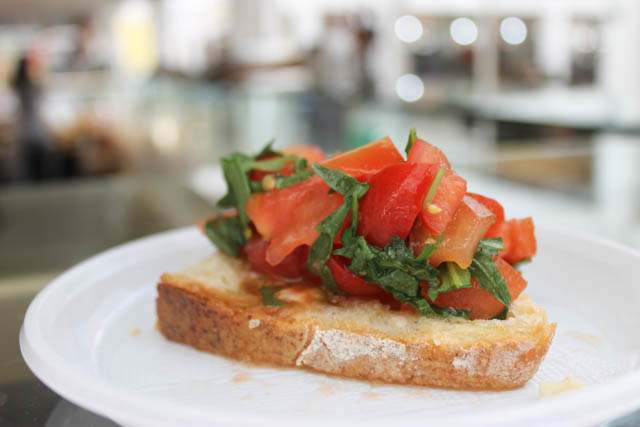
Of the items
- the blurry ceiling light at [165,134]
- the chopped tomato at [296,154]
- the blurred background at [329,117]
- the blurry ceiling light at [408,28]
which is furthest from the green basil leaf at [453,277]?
the blurry ceiling light at [165,134]

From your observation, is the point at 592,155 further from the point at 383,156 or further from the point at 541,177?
the point at 383,156

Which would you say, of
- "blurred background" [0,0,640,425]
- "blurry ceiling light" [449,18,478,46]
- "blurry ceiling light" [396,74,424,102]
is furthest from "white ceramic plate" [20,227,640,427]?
"blurry ceiling light" [396,74,424,102]

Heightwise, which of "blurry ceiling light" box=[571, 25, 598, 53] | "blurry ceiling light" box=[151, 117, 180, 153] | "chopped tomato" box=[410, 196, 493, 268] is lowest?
"blurry ceiling light" box=[151, 117, 180, 153]

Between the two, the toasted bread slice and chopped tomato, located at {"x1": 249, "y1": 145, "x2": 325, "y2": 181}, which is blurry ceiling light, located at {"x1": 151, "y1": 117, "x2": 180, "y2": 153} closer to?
chopped tomato, located at {"x1": 249, "y1": 145, "x2": 325, "y2": 181}

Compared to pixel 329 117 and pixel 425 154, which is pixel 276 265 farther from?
pixel 329 117

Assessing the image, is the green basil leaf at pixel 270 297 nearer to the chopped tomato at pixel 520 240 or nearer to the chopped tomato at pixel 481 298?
the chopped tomato at pixel 481 298

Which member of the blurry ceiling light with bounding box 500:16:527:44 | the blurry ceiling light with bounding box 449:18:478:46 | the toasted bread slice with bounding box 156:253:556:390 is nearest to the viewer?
the toasted bread slice with bounding box 156:253:556:390

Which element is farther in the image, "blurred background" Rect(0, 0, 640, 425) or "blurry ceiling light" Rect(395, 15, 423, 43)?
"blurry ceiling light" Rect(395, 15, 423, 43)
